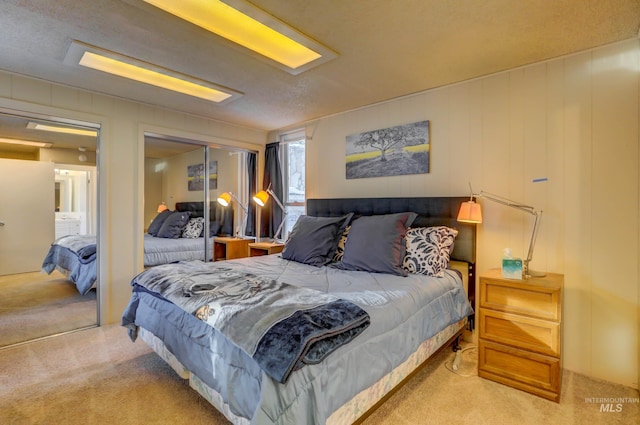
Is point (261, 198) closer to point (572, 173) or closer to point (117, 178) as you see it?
point (117, 178)

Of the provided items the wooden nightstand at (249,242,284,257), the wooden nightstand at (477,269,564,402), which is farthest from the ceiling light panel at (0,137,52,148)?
the wooden nightstand at (477,269,564,402)

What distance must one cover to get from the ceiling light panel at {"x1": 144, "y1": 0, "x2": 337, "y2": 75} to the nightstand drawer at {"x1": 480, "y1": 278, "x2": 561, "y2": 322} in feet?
6.78

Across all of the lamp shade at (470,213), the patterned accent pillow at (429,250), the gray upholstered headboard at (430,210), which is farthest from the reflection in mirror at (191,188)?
the lamp shade at (470,213)

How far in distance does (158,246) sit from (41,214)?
1127 mm

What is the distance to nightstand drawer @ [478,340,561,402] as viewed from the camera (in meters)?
1.99

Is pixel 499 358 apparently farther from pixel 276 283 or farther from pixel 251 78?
pixel 251 78

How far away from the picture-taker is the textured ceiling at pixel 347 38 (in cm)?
181

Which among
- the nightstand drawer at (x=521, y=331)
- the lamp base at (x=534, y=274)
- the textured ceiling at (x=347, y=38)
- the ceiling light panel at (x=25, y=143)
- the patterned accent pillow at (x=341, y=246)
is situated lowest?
the nightstand drawer at (x=521, y=331)

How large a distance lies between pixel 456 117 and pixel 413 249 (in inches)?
53.1

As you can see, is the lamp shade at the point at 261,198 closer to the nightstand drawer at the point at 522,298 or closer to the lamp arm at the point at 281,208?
the lamp arm at the point at 281,208

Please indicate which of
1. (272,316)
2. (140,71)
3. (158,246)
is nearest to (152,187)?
(158,246)

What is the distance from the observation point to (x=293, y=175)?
4.51m

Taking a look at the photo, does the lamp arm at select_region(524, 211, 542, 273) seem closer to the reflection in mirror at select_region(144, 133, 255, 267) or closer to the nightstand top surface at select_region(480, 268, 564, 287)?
the nightstand top surface at select_region(480, 268, 564, 287)

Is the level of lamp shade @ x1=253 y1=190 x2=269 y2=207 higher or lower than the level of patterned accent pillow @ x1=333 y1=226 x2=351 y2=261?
higher
